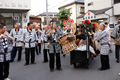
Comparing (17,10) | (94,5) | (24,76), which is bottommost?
(24,76)

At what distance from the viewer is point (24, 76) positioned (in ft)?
16.2

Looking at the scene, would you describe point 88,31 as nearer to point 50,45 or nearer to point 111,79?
point 50,45

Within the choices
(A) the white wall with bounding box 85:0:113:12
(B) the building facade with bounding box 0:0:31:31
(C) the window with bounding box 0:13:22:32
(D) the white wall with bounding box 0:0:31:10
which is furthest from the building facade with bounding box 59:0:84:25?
(D) the white wall with bounding box 0:0:31:10

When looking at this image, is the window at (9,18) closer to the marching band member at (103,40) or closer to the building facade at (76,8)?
the marching band member at (103,40)

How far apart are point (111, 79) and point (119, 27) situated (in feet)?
9.45

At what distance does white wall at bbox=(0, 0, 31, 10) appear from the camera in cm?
1231

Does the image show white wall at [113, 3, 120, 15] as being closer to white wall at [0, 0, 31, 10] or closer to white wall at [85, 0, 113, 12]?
white wall at [85, 0, 113, 12]

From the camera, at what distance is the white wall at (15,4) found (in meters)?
12.3

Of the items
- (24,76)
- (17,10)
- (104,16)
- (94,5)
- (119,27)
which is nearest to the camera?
(24,76)

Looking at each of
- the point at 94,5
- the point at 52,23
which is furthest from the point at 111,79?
the point at 94,5

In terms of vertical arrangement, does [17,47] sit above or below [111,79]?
above

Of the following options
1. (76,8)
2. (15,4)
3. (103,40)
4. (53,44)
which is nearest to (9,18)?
(15,4)

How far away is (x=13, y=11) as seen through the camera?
13641 millimetres

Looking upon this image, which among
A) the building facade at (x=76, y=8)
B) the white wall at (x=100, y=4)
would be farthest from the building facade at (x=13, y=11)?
the building facade at (x=76, y=8)
